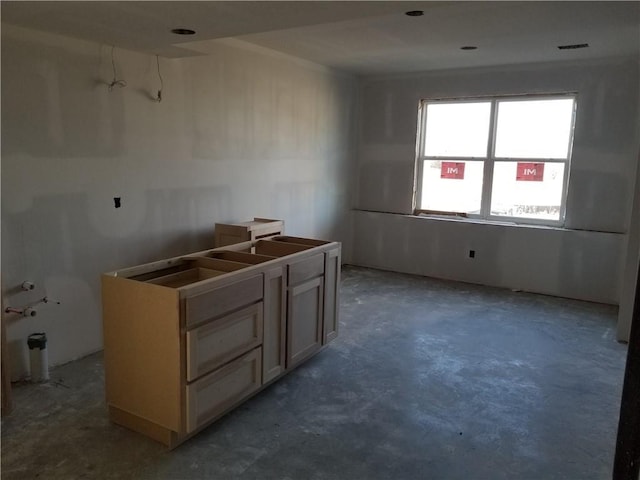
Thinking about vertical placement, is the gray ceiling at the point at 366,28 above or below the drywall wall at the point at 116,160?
above

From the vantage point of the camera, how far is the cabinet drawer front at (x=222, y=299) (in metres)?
2.57

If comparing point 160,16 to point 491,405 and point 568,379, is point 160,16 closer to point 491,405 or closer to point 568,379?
point 491,405

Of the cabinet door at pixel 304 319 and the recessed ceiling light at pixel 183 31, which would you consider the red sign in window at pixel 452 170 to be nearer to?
the cabinet door at pixel 304 319

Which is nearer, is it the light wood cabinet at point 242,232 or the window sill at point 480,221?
the light wood cabinet at point 242,232

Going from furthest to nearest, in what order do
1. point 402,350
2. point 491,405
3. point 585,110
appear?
point 585,110 < point 402,350 < point 491,405

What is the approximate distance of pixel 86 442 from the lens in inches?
106

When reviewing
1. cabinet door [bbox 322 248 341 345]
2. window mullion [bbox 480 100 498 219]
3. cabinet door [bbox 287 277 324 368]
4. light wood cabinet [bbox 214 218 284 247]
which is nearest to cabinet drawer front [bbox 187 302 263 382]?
cabinet door [bbox 287 277 324 368]

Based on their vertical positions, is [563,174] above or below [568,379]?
above

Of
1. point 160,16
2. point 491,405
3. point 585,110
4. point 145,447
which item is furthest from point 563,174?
point 145,447

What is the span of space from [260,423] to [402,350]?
1.56 meters

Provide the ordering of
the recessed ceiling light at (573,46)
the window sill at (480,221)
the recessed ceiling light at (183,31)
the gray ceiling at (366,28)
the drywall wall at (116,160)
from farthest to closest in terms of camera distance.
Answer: the window sill at (480,221) < the recessed ceiling light at (573,46) < the drywall wall at (116,160) < the recessed ceiling light at (183,31) < the gray ceiling at (366,28)

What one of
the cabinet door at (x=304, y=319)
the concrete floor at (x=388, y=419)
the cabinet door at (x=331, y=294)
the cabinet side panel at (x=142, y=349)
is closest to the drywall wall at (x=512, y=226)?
the concrete floor at (x=388, y=419)

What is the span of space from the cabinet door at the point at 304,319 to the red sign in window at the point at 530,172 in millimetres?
3555

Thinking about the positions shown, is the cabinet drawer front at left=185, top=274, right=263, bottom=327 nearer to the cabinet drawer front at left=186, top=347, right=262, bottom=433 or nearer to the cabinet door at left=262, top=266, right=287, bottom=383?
the cabinet door at left=262, top=266, right=287, bottom=383
